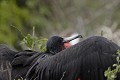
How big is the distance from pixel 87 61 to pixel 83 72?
0.12 metres

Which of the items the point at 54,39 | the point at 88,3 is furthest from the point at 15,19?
the point at 54,39

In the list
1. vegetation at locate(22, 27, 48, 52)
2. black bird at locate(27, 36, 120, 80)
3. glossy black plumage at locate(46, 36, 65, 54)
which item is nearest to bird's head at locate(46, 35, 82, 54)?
glossy black plumage at locate(46, 36, 65, 54)

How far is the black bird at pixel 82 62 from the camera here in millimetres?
7914

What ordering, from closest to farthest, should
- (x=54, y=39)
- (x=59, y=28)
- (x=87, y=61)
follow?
(x=87, y=61) → (x=54, y=39) → (x=59, y=28)

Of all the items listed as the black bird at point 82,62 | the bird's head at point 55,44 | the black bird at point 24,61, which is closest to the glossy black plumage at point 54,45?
the bird's head at point 55,44

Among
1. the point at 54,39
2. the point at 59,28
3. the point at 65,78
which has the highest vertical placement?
the point at 59,28

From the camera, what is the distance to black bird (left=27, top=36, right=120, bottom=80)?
26.0 ft

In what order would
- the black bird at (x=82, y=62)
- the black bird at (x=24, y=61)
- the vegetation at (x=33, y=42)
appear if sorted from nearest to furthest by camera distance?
the black bird at (x=82, y=62)
the black bird at (x=24, y=61)
the vegetation at (x=33, y=42)

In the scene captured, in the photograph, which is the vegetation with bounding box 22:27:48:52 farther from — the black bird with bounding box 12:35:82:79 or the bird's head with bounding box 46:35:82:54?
the black bird with bounding box 12:35:82:79

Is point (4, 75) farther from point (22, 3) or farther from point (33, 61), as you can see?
point (22, 3)

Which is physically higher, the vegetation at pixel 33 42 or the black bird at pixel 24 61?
the vegetation at pixel 33 42

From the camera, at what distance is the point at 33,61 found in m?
8.30

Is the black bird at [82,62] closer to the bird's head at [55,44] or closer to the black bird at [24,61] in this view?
the black bird at [24,61]

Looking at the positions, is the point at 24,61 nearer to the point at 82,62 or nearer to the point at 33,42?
the point at 33,42
